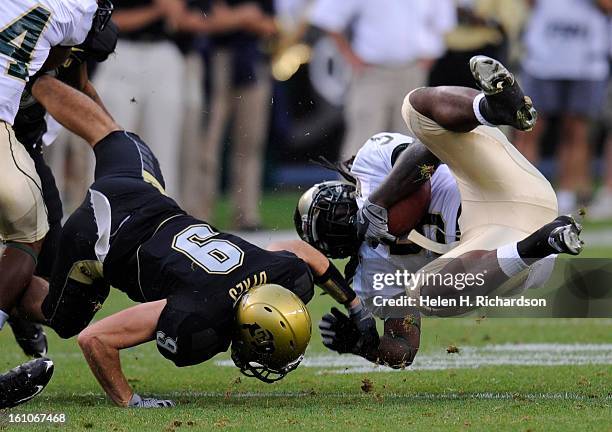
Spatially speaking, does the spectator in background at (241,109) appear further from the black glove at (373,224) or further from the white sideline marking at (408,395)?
the white sideline marking at (408,395)

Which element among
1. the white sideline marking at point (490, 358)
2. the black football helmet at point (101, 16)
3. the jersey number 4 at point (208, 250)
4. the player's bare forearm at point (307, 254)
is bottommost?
the white sideline marking at point (490, 358)

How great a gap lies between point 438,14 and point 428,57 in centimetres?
36

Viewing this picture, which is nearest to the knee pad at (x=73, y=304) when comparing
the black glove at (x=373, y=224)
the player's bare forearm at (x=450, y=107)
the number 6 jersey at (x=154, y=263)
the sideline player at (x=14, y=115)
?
the number 6 jersey at (x=154, y=263)

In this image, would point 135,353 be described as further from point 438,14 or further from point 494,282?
point 438,14

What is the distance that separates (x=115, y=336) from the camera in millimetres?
5609

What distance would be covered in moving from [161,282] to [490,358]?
2039 mm

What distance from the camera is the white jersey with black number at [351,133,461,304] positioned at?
261 inches

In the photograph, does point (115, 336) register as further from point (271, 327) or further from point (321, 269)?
point (321, 269)

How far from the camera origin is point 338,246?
6672 mm

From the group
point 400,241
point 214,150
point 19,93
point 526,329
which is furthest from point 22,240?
point 214,150

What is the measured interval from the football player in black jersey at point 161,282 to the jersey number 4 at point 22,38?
0.35 m

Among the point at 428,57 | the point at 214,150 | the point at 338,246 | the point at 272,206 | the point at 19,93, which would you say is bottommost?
the point at 272,206

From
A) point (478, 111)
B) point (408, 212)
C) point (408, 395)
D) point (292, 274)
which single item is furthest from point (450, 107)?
point (408, 395)

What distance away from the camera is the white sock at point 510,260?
5934mm
